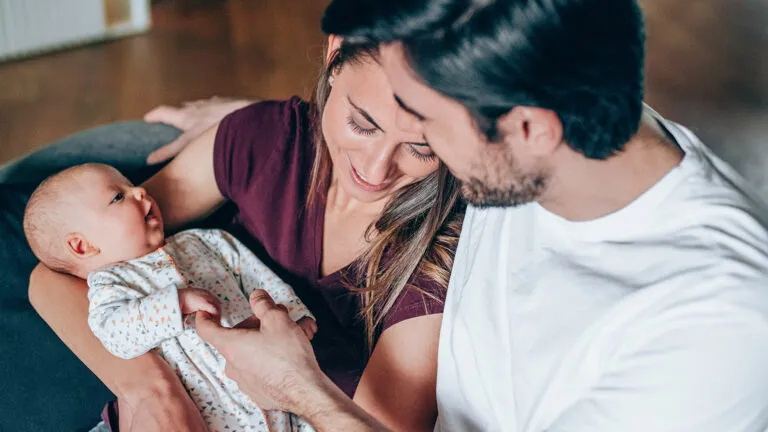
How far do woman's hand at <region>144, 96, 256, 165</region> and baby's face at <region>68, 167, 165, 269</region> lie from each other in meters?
0.38

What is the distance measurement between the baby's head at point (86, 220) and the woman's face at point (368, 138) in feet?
1.53

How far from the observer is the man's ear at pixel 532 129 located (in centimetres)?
97

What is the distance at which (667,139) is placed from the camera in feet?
3.43

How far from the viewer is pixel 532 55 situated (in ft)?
2.95

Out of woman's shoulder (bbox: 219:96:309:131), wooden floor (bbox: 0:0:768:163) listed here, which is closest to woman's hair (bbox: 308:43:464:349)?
woman's shoulder (bbox: 219:96:309:131)

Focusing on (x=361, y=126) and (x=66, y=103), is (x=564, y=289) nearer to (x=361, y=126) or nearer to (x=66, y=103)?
(x=361, y=126)

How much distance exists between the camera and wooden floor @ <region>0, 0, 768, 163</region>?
10.6ft

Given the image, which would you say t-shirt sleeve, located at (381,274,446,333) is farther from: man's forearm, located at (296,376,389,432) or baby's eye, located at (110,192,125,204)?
baby's eye, located at (110,192,125,204)

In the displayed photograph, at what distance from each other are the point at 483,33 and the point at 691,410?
55 cm

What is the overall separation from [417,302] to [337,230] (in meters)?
0.29

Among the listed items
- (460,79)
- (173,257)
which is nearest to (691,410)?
(460,79)

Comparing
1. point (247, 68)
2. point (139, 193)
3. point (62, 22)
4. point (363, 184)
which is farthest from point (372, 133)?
point (62, 22)

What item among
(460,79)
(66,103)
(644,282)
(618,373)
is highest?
(460,79)

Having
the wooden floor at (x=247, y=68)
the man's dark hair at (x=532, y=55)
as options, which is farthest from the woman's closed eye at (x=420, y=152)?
the wooden floor at (x=247, y=68)
